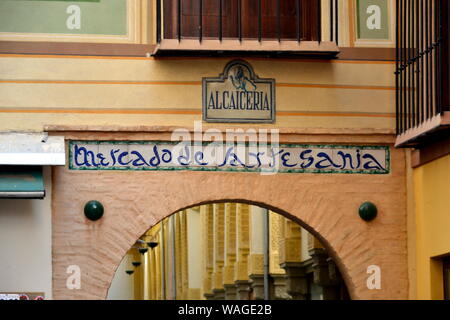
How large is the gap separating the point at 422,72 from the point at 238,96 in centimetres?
183

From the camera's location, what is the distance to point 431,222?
1309 centimetres

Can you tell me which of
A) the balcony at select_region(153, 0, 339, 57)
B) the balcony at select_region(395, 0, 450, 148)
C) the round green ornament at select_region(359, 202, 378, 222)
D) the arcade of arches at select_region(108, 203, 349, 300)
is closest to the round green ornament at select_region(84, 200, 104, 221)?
the balcony at select_region(153, 0, 339, 57)

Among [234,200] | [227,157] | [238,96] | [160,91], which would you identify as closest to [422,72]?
[238,96]

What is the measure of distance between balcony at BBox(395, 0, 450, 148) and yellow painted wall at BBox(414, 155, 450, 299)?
0.32 meters

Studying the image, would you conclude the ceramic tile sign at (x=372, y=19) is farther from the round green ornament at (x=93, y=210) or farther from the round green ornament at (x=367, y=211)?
the round green ornament at (x=93, y=210)

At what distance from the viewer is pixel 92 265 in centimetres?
1308

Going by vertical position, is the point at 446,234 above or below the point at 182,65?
below

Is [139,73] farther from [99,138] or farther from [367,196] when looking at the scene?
[367,196]

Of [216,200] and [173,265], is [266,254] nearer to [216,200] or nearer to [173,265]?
[216,200]

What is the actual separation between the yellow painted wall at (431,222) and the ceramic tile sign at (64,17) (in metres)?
3.31

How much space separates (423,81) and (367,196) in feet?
4.55

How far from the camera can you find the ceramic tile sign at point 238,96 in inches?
526
